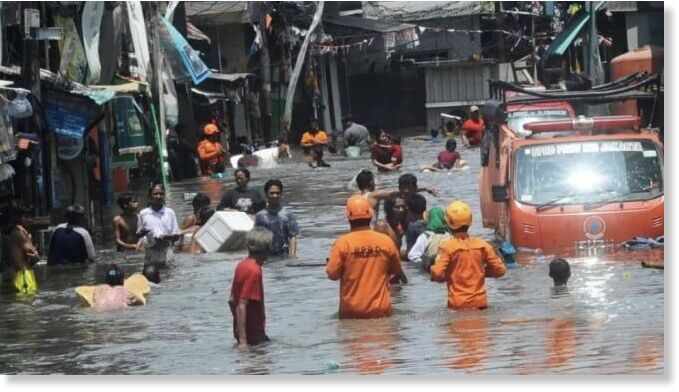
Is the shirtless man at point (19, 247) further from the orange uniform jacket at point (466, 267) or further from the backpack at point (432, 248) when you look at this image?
the orange uniform jacket at point (466, 267)

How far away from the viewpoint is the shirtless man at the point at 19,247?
586 inches

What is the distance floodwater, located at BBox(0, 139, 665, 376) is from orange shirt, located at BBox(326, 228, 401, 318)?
116 millimetres

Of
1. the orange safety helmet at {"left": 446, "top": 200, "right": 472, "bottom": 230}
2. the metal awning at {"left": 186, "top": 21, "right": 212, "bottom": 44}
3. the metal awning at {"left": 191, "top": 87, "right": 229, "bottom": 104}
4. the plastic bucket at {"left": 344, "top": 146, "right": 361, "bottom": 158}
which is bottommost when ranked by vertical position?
the plastic bucket at {"left": 344, "top": 146, "right": 361, "bottom": 158}

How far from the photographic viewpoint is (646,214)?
47.1ft

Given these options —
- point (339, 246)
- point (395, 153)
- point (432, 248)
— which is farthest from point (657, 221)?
point (395, 153)

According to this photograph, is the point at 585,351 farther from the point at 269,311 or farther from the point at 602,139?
the point at 602,139

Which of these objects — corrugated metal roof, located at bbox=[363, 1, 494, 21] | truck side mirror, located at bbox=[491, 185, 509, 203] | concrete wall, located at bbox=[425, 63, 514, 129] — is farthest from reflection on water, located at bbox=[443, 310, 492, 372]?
concrete wall, located at bbox=[425, 63, 514, 129]

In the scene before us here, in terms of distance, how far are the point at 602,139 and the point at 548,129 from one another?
551mm

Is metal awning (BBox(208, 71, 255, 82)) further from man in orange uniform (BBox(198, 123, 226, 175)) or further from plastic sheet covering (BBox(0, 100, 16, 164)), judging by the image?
plastic sheet covering (BBox(0, 100, 16, 164))

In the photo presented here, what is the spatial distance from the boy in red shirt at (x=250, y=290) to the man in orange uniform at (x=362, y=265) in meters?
0.70

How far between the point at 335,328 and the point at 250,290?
1.41 m

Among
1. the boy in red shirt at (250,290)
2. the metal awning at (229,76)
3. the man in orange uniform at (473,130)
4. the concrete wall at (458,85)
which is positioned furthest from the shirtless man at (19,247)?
the concrete wall at (458,85)

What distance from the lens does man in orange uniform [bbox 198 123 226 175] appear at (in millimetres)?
29844

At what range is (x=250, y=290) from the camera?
10.1m
